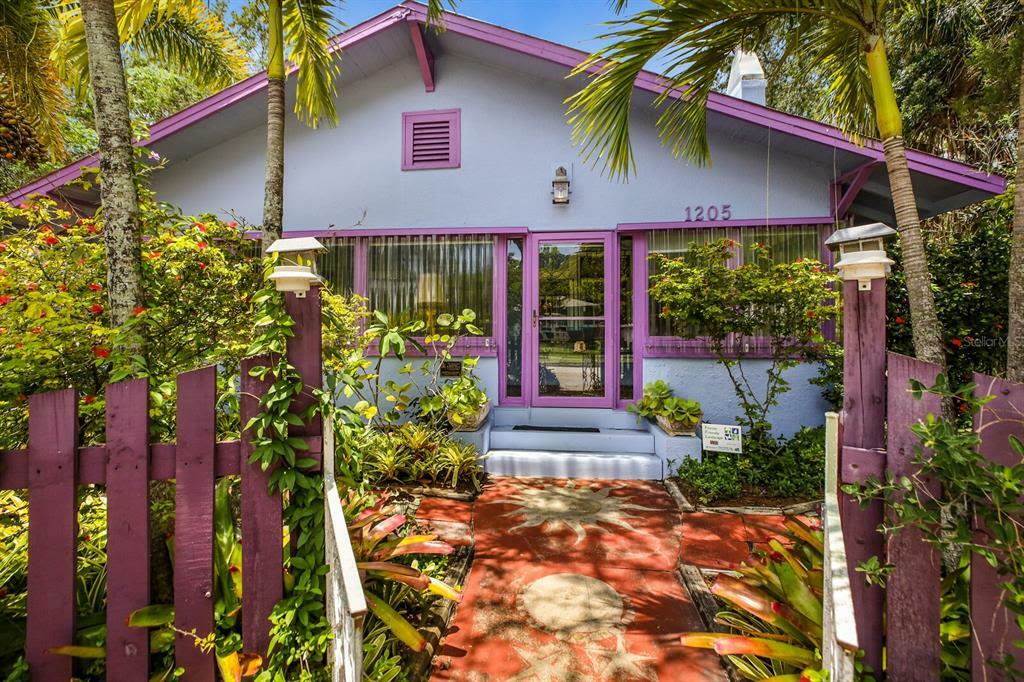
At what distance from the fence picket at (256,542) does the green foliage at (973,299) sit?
5.92 meters

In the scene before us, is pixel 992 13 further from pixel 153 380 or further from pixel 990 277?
pixel 153 380

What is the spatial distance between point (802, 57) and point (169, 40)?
7623 mm

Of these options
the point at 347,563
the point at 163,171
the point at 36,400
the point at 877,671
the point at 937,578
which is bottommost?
the point at 877,671

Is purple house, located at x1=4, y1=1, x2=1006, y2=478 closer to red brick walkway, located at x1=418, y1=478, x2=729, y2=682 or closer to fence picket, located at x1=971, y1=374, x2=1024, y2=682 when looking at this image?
red brick walkway, located at x1=418, y1=478, x2=729, y2=682

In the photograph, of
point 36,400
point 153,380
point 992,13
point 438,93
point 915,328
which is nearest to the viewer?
point 36,400

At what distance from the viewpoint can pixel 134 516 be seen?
1626 millimetres

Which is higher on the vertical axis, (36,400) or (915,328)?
(915,328)

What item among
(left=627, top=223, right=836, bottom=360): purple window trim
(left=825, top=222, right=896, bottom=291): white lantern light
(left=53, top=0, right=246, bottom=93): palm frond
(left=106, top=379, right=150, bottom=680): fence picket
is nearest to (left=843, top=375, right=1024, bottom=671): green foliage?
(left=825, top=222, right=896, bottom=291): white lantern light

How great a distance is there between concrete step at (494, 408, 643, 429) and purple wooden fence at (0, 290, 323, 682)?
411 centimetres

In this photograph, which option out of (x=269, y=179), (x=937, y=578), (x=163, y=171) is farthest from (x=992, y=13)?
(x=163, y=171)

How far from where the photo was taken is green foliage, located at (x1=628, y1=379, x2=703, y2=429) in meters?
4.83

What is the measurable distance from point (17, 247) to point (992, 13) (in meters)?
12.8

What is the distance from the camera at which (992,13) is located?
7258 mm

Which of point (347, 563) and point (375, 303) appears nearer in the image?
point (347, 563)
